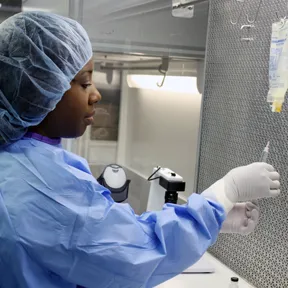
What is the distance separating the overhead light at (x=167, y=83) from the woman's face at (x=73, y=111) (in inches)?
42.8

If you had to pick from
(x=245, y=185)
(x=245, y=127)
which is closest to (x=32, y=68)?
(x=245, y=185)

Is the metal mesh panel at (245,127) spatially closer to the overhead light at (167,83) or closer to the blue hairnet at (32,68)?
the overhead light at (167,83)

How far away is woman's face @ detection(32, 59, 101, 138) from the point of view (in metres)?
1.07

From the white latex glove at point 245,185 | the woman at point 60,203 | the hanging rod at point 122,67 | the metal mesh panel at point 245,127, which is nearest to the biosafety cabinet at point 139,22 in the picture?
the metal mesh panel at point 245,127

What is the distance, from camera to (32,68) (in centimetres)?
101

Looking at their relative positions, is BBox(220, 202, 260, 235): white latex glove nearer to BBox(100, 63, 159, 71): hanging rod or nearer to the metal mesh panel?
the metal mesh panel

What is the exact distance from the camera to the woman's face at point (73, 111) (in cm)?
107

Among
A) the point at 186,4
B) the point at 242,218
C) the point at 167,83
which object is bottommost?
the point at 242,218

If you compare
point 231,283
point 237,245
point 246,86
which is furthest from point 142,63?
point 231,283

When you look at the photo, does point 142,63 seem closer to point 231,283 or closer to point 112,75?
point 112,75

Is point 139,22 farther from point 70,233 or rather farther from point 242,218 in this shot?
point 70,233

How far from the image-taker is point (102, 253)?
97 cm

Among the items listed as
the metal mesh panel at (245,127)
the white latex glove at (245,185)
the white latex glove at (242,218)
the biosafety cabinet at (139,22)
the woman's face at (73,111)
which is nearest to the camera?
the woman's face at (73,111)

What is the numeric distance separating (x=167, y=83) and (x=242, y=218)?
1195 mm
